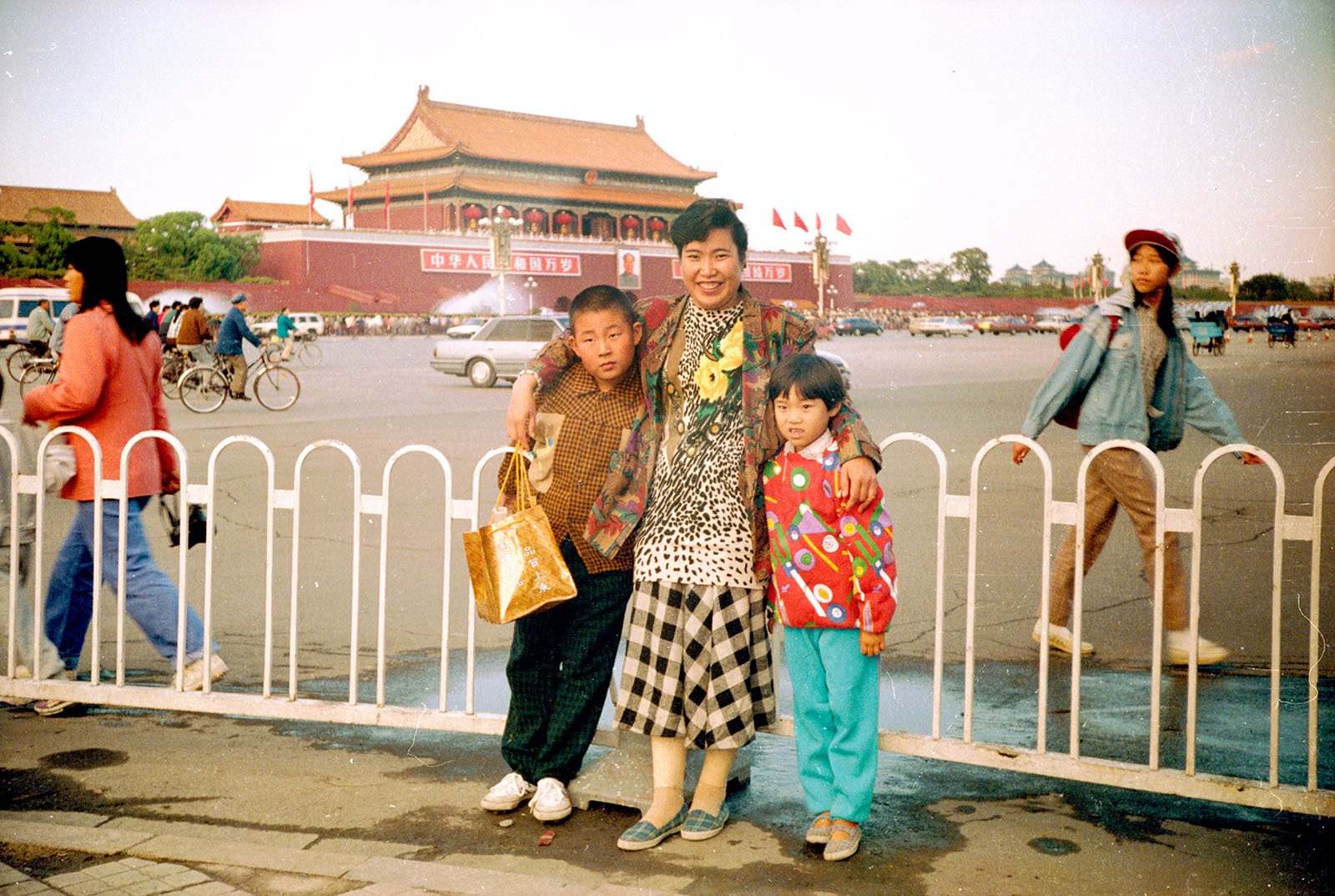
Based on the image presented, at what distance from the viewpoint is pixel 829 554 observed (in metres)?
2.83

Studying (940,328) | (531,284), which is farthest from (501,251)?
(940,328)

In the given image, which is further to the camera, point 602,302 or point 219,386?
point 219,386

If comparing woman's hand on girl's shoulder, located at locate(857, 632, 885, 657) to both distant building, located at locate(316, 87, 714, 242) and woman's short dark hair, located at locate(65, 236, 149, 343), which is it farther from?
distant building, located at locate(316, 87, 714, 242)

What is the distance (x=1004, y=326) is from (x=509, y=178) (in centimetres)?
2594

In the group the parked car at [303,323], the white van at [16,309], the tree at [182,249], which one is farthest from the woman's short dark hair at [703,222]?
the tree at [182,249]

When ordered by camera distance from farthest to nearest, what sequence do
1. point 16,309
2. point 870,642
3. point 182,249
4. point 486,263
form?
point 486,263
point 182,249
point 16,309
point 870,642

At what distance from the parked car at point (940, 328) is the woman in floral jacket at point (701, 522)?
179ft

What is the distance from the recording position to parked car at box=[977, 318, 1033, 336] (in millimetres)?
60156

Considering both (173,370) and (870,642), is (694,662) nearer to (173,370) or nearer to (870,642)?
(870,642)

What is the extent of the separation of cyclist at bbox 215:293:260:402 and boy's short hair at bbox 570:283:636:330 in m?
12.9

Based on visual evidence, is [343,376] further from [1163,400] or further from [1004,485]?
[1163,400]

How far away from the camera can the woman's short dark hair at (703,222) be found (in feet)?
9.68

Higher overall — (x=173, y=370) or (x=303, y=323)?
(x=303, y=323)

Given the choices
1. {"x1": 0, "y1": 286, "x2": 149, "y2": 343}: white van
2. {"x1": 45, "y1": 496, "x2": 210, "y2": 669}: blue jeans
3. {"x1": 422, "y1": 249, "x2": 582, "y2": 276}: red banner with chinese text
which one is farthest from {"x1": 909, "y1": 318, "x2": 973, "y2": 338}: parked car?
{"x1": 45, "y1": 496, "x2": 210, "y2": 669}: blue jeans
